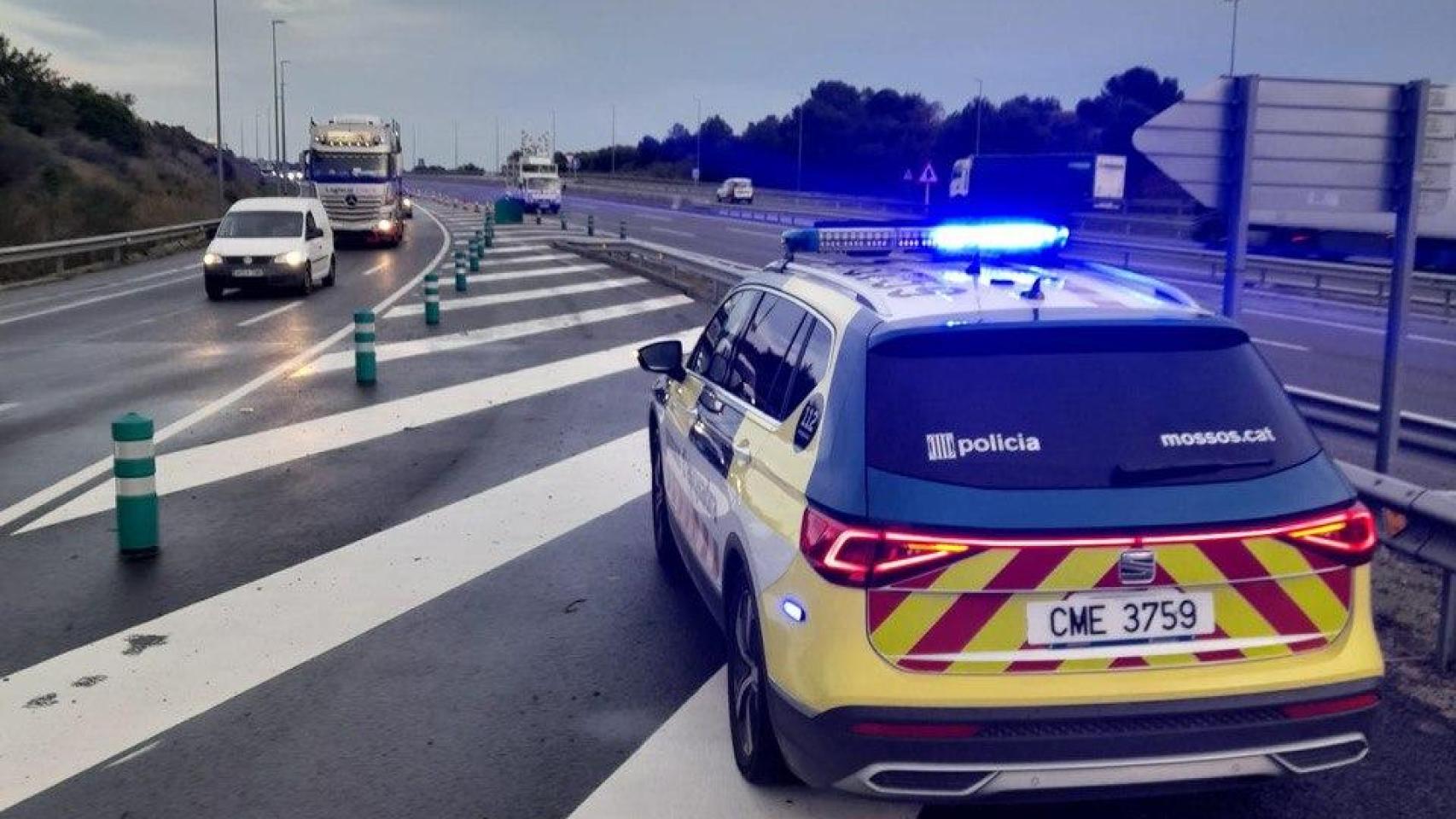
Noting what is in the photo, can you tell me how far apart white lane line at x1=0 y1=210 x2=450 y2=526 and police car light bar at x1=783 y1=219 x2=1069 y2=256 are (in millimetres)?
5694

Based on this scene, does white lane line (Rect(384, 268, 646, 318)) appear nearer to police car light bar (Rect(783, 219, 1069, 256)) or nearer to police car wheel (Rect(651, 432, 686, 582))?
police car wheel (Rect(651, 432, 686, 582))

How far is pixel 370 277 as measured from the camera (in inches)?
1221

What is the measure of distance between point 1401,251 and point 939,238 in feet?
10.4

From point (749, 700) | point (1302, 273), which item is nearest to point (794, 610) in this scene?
point (749, 700)

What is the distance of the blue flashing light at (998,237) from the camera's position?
223 inches

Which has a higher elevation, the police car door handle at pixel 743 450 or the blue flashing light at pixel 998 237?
the blue flashing light at pixel 998 237

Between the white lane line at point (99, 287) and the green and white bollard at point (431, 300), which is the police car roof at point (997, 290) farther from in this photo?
the white lane line at point (99, 287)

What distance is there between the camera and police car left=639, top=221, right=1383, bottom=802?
3.83 metres

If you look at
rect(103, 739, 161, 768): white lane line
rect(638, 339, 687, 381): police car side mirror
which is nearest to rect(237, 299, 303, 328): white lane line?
rect(638, 339, 687, 381): police car side mirror

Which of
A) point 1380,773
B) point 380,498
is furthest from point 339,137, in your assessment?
point 1380,773

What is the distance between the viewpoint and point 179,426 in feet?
40.5

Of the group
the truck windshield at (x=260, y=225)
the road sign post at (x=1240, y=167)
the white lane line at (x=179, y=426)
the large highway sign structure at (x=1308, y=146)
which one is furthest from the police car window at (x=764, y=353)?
the truck windshield at (x=260, y=225)

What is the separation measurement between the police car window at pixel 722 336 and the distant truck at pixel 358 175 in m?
36.1

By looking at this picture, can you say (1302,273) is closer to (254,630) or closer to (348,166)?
(254,630)
